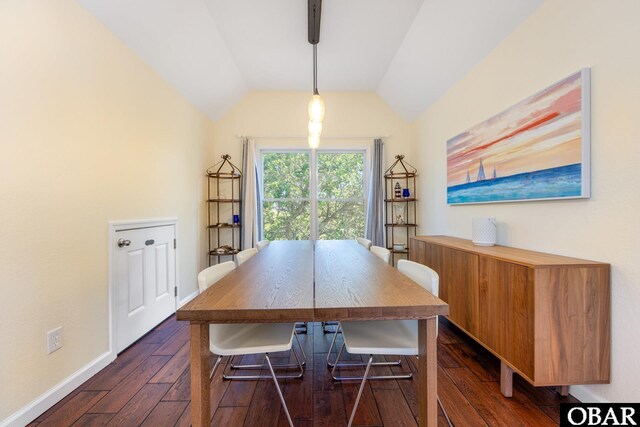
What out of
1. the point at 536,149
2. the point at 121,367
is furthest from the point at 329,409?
the point at 536,149

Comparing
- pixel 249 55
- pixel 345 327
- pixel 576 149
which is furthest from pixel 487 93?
pixel 249 55

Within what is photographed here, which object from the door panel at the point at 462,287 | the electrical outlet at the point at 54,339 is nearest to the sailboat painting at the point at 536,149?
the door panel at the point at 462,287

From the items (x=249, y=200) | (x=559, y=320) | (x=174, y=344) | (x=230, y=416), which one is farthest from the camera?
(x=249, y=200)

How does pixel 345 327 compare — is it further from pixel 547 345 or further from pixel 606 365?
pixel 606 365

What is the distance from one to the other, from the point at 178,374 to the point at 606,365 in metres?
2.51

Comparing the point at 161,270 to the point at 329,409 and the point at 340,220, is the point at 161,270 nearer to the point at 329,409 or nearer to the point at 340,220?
the point at 329,409

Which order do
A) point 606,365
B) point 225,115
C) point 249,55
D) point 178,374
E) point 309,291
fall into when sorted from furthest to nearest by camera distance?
point 225,115 → point 249,55 → point 178,374 → point 606,365 → point 309,291

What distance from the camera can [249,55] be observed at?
120 inches

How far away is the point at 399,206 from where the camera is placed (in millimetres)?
3992

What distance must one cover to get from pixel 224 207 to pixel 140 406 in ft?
8.77

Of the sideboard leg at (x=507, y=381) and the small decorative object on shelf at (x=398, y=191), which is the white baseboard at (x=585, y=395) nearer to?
the sideboard leg at (x=507, y=381)

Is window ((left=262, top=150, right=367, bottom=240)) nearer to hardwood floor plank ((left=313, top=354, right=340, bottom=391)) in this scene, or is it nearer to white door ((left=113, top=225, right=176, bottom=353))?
white door ((left=113, top=225, right=176, bottom=353))

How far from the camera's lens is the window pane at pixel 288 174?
161 inches

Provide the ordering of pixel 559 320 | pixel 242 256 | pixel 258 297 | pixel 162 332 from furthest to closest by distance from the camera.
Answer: pixel 162 332
pixel 242 256
pixel 559 320
pixel 258 297
